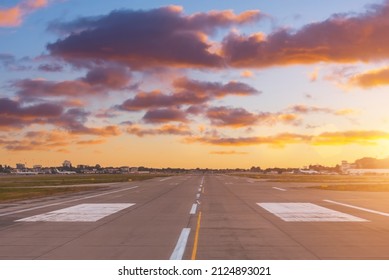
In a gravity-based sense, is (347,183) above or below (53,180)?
above

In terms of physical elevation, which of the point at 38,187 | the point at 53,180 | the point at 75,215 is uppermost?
the point at 75,215

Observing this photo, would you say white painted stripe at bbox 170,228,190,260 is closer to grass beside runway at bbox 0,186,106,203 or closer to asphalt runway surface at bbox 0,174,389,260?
asphalt runway surface at bbox 0,174,389,260

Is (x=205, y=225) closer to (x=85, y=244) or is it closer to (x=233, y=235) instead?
(x=233, y=235)

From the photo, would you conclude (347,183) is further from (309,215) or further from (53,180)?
(53,180)

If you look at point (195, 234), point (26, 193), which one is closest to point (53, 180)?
point (26, 193)

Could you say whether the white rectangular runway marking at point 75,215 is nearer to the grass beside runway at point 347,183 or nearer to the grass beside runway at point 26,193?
the grass beside runway at point 26,193

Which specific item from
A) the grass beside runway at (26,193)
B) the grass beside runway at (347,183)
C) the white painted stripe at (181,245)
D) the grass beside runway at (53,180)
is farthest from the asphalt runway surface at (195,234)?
the grass beside runway at (53,180)

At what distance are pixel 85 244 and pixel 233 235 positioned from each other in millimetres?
5243

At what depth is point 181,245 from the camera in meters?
14.4

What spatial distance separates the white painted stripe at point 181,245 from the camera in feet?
41.3

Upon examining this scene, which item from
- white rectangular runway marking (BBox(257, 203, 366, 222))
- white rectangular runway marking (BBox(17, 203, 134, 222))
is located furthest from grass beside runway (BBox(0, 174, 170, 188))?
white rectangular runway marking (BBox(257, 203, 366, 222))

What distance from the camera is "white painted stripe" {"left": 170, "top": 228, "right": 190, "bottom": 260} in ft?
41.3

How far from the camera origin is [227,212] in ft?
82.9
